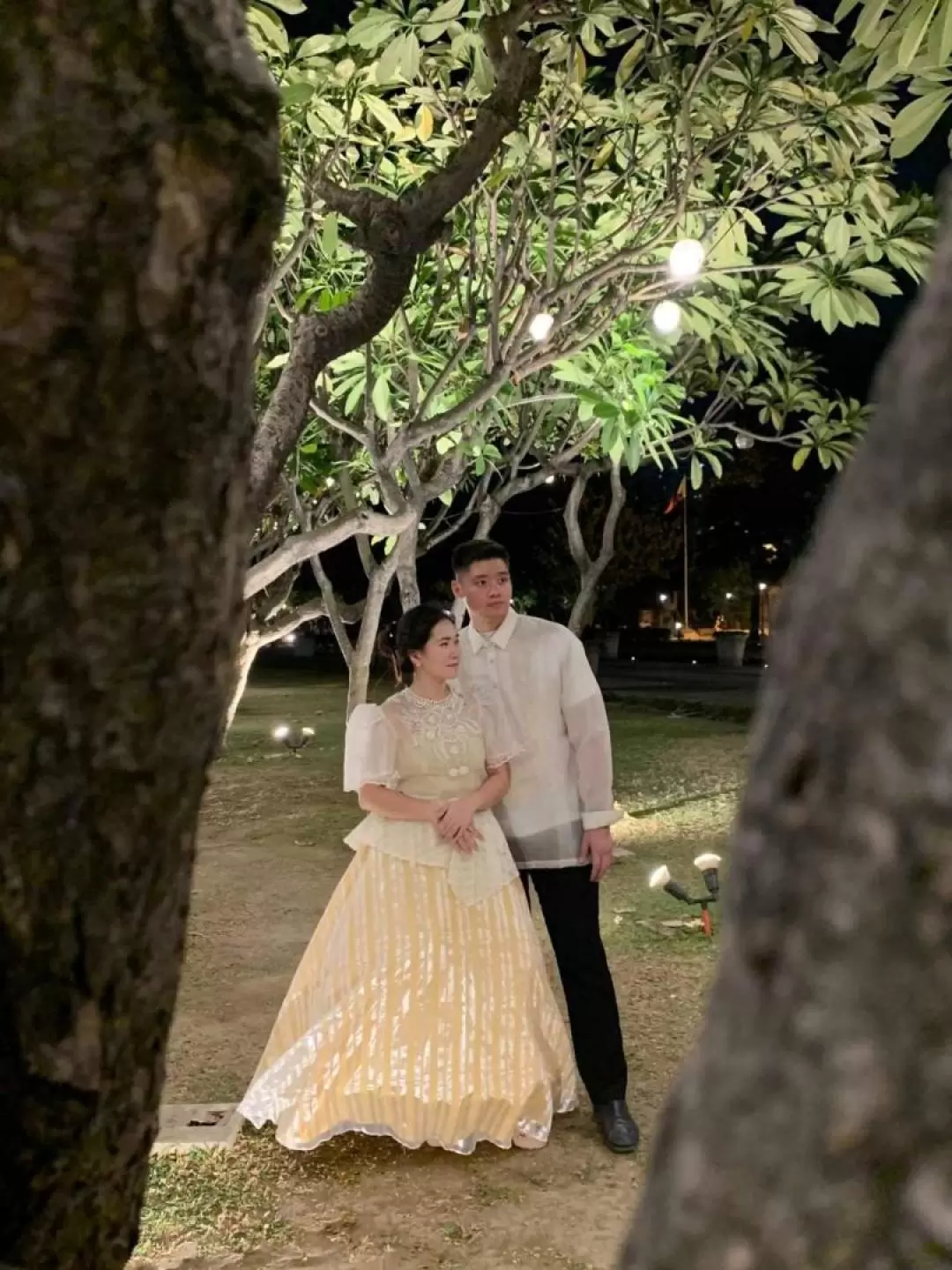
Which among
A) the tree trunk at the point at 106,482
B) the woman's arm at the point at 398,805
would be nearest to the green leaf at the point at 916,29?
the tree trunk at the point at 106,482

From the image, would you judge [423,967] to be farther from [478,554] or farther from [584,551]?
[584,551]

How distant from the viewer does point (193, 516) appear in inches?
41.4

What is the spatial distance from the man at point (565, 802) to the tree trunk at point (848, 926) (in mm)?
3412

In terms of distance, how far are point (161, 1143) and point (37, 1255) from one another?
120 inches

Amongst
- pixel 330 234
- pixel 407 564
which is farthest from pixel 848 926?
pixel 407 564

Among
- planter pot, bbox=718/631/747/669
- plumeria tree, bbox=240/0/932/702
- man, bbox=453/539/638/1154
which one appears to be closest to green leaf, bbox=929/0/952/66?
plumeria tree, bbox=240/0/932/702

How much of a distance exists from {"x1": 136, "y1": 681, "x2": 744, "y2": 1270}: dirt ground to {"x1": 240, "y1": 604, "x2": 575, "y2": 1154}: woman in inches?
5.8

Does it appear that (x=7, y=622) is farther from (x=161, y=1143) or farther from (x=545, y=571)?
(x=545, y=571)

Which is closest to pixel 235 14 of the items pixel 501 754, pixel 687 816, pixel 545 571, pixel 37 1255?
pixel 37 1255

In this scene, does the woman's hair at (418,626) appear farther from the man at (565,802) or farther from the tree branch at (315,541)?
the tree branch at (315,541)

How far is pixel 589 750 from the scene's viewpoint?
155 inches

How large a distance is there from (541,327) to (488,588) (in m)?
2.05

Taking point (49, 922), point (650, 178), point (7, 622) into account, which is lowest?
point (49, 922)

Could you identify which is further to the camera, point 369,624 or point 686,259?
point 369,624
